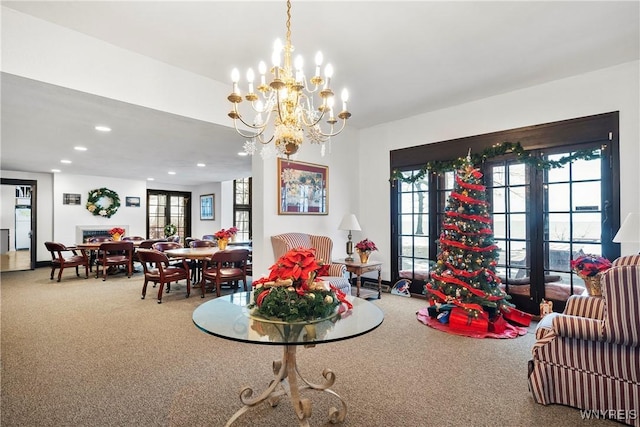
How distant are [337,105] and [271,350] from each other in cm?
339

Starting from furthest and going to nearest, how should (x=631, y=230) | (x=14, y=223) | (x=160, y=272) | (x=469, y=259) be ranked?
(x=14, y=223) < (x=160, y=272) < (x=469, y=259) < (x=631, y=230)

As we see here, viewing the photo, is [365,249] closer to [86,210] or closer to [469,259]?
[469,259]

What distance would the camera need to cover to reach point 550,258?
3979mm

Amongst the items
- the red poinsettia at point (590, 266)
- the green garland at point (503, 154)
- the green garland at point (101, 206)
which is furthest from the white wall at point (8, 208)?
the red poinsettia at point (590, 266)

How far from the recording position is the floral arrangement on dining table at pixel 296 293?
5.82ft

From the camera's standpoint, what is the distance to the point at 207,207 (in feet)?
36.3

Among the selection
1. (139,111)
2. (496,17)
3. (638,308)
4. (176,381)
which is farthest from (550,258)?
(139,111)

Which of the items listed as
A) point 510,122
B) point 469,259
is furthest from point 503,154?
point 469,259

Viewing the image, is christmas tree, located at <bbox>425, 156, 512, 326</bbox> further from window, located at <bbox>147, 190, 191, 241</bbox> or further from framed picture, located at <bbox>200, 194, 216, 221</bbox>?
window, located at <bbox>147, 190, 191, 241</bbox>

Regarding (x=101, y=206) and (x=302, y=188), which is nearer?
(x=302, y=188)

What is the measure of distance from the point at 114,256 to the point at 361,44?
22.5 ft

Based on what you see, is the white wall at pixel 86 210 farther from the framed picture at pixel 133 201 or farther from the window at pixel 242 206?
the window at pixel 242 206

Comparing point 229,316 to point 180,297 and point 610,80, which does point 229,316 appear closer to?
point 180,297

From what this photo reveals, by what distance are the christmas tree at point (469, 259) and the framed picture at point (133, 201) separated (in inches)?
373
